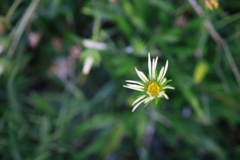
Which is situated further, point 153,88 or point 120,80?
point 120,80

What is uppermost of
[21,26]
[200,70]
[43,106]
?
[21,26]

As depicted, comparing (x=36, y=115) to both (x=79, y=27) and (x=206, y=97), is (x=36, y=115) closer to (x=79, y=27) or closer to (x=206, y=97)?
(x=79, y=27)

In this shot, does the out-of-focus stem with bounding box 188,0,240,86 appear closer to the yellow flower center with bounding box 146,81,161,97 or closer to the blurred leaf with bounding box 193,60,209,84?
the blurred leaf with bounding box 193,60,209,84

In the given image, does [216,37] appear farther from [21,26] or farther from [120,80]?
[21,26]

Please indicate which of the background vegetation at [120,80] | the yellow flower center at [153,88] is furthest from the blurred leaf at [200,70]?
the yellow flower center at [153,88]

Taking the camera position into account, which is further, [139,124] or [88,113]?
[88,113]

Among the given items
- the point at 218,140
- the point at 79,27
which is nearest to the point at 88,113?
the point at 79,27

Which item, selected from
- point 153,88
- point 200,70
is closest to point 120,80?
point 200,70
